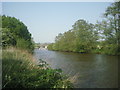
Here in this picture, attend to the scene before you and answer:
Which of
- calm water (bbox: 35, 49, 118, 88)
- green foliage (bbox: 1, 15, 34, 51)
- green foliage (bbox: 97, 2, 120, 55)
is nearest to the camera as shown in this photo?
calm water (bbox: 35, 49, 118, 88)

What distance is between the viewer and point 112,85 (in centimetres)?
377

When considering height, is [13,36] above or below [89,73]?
above

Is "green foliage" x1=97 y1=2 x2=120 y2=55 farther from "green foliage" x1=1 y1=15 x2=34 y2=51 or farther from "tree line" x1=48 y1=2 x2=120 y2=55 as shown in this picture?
"green foliage" x1=1 y1=15 x2=34 y2=51

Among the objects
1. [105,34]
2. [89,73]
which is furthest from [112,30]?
[89,73]

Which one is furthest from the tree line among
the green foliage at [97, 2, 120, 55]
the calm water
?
the calm water

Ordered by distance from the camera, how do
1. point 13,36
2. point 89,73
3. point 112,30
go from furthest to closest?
point 112,30 → point 13,36 → point 89,73

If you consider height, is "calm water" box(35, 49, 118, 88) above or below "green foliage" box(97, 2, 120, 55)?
below

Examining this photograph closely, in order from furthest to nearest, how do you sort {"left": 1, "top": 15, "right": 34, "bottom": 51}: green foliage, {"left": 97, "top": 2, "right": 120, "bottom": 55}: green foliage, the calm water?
{"left": 97, "top": 2, "right": 120, "bottom": 55}: green foliage, {"left": 1, "top": 15, "right": 34, "bottom": 51}: green foliage, the calm water

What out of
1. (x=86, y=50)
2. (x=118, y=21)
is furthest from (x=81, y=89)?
→ (x=86, y=50)

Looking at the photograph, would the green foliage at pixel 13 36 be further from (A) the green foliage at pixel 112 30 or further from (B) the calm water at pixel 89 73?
(A) the green foliage at pixel 112 30

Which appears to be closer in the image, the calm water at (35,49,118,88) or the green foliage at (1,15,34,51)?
the calm water at (35,49,118,88)

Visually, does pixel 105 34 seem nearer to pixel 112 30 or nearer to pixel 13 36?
pixel 112 30

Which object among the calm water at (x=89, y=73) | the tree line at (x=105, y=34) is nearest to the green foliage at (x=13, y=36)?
the calm water at (x=89, y=73)

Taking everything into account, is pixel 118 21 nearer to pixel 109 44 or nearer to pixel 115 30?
pixel 115 30
